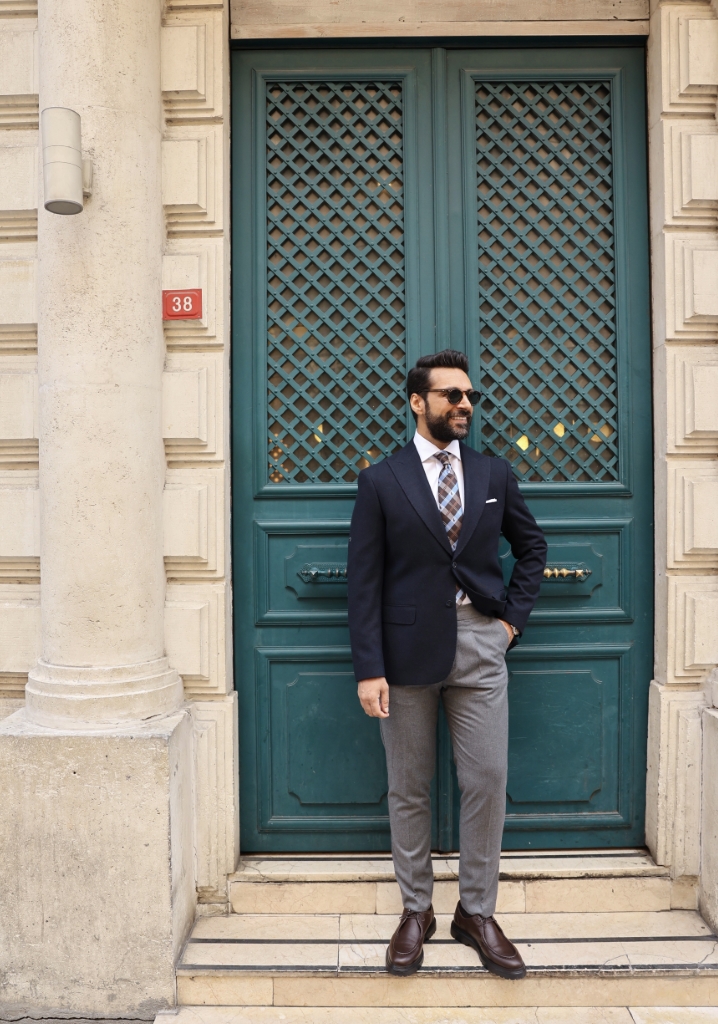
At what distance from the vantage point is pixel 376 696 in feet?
9.42

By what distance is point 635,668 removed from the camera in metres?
3.53

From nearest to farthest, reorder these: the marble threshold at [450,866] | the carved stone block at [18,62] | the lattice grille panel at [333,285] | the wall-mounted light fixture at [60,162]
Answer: the wall-mounted light fixture at [60,162], the carved stone block at [18,62], the marble threshold at [450,866], the lattice grille panel at [333,285]

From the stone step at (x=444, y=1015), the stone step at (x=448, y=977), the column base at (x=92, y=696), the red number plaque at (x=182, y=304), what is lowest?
the stone step at (x=444, y=1015)

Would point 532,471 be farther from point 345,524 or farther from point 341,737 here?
point 341,737

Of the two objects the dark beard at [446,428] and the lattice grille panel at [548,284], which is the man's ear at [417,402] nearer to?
the dark beard at [446,428]

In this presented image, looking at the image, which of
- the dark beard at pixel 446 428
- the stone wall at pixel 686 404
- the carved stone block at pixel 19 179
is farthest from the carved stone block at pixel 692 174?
the carved stone block at pixel 19 179

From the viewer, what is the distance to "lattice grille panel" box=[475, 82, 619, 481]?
351 centimetres

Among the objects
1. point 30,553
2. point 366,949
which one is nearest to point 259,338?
point 30,553

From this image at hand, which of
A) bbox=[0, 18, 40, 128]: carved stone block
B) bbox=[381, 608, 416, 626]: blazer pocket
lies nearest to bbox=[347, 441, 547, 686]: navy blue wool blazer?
bbox=[381, 608, 416, 626]: blazer pocket

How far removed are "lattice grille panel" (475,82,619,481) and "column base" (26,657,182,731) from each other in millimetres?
1874

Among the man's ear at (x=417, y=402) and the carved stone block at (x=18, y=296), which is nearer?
the man's ear at (x=417, y=402)

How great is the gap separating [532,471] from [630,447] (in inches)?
18.7

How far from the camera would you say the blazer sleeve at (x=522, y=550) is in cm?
304

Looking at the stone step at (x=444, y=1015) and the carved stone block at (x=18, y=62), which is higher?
the carved stone block at (x=18, y=62)
